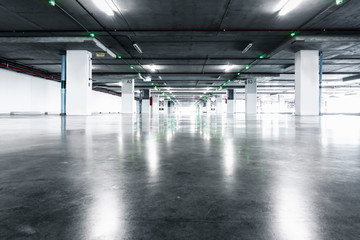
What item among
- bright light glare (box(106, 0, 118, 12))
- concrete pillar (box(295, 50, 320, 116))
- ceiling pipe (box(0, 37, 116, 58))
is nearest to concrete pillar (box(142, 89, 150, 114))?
ceiling pipe (box(0, 37, 116, 58))

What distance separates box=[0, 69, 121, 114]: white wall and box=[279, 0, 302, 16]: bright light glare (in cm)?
2014

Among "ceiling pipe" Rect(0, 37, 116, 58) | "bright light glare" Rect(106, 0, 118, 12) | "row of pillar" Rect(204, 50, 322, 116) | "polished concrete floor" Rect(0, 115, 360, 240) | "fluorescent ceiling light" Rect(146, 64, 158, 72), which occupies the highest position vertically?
"fluorescent ceiling light" Rect(146, 64, 158, 72)

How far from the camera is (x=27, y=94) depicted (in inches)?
780

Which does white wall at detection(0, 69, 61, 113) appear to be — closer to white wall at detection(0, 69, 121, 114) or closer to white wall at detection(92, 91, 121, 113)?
white wall at detection(0, 69, 121, 114)

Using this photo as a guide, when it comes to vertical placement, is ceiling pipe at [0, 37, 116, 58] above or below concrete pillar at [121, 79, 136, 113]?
above

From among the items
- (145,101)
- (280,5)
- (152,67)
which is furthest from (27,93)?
(280,5)

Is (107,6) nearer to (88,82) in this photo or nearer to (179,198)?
(88,82)

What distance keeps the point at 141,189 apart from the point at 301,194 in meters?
0.75

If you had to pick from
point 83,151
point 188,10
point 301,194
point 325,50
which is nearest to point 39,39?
point 188,10

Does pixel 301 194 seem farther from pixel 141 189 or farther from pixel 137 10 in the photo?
pixel 137 10

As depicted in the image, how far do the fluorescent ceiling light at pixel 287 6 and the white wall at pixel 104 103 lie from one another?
91.0 feet

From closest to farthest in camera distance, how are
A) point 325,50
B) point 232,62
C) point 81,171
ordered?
point 81,171
point 325,50
point 232,62

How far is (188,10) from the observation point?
8.38 m

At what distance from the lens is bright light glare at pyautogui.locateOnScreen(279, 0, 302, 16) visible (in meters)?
7.99
